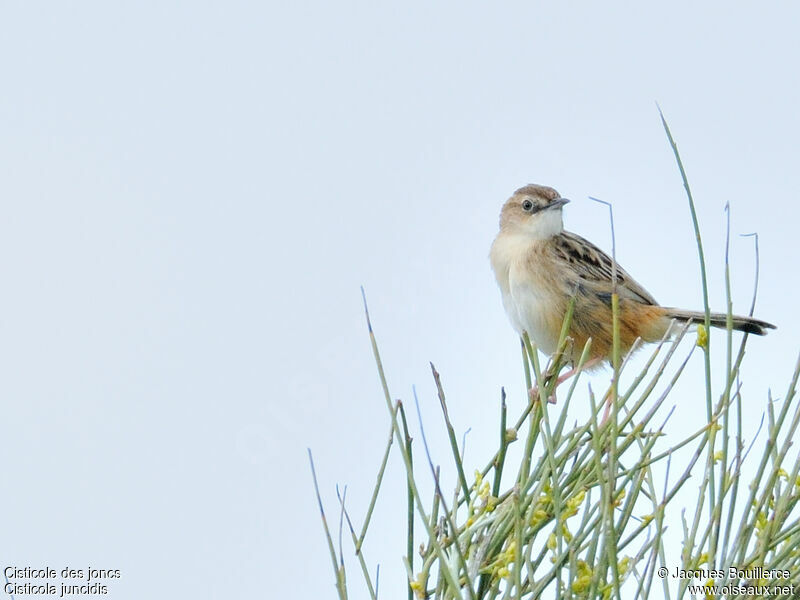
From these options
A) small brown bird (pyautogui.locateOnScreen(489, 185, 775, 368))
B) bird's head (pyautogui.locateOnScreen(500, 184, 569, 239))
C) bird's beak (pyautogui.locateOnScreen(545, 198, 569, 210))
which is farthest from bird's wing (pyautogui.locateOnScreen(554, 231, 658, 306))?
bird's beak (pyautogui.locateOnScreen(545, 198, 569, 210))

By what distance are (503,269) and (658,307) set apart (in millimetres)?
1160

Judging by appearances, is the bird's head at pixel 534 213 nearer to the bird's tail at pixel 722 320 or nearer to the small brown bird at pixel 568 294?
the small brown bird at pixel 568 294

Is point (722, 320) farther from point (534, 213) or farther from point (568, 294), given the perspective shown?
point (534, 213)

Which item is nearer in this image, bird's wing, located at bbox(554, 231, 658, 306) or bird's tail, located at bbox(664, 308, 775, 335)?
bird's tail, located at bbox(664, 308, 775, 335)

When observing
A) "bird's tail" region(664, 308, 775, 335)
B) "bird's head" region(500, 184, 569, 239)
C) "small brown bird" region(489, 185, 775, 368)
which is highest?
"bird's head" region(500, 184, 569, 239)

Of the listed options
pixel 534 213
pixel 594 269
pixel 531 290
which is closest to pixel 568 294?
pixel 531 290

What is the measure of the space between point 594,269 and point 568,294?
426 millimetres

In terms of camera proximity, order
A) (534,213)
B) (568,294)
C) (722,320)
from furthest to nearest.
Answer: (534,213), (568,294), (722,320)

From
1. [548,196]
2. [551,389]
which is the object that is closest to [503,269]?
[548,196]

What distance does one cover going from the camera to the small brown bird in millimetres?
7371

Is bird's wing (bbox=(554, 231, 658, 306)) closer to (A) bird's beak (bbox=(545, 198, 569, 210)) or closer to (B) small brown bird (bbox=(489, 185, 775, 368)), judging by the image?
(B) small brown bird (bbox=(489, 185, 775, 368))

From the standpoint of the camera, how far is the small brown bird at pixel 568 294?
7371mm

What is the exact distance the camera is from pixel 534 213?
838 cm

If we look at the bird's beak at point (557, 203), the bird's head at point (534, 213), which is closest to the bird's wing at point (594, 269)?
the bird's head at point (534, 213)
